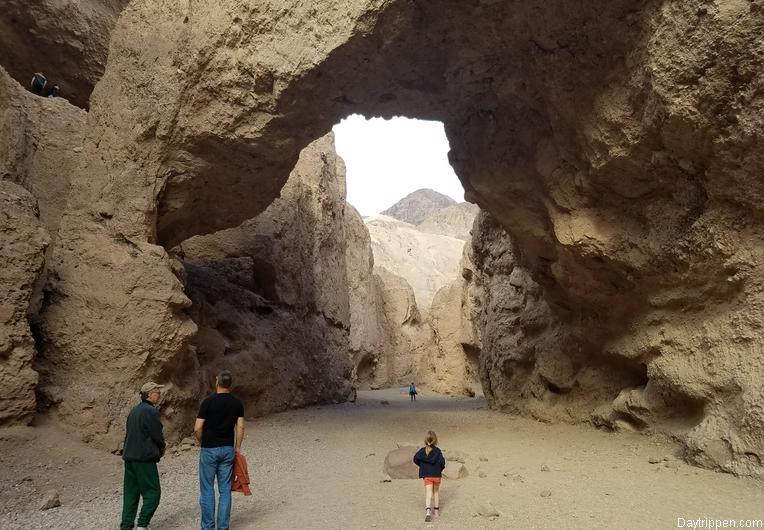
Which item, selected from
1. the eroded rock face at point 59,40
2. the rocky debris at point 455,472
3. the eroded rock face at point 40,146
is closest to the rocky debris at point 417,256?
the eroded rock face at point 59,40

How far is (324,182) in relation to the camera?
17938 mm

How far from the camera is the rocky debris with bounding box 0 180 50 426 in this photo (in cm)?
585

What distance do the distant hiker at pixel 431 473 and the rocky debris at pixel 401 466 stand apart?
139 centimetres

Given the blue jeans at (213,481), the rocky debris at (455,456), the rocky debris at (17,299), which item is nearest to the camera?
the blue jeans at (213,481)

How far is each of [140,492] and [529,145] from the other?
7.13 m

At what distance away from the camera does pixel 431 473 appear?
448 cm

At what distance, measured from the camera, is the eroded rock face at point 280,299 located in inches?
433

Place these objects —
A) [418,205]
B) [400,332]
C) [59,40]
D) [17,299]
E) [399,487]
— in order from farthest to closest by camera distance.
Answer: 1. [418,205]
2. [400,332]
3. [59,40]
4. [17,299]
5. [399,487]

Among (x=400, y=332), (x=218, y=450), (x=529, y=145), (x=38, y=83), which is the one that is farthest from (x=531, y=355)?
(x=400, y=332)

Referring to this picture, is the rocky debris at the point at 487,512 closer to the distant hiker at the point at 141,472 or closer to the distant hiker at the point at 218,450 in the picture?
the distant hiker at the point at 218,450

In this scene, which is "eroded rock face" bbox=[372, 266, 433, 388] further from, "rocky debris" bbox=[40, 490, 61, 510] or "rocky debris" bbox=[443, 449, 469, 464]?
"rocky debris" bbox=[40, 490, 61, 510]

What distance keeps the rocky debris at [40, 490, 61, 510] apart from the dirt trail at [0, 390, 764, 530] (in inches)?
2.6

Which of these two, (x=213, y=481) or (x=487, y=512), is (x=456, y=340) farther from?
(x=213, y=481)

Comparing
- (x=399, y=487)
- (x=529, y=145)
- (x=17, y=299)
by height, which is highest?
(x=529, y=145)
